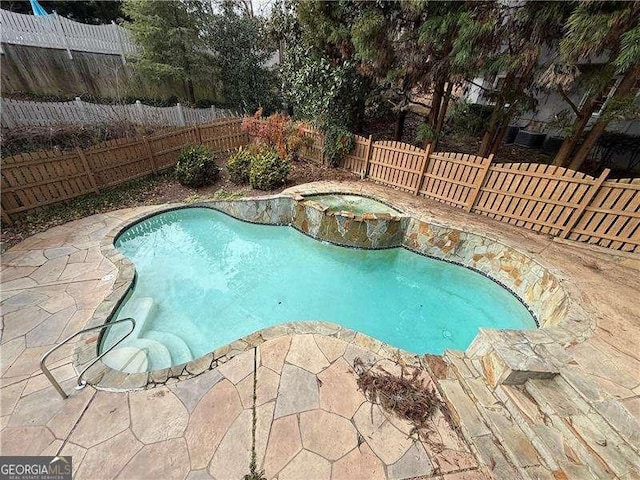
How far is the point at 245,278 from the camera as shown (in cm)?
543

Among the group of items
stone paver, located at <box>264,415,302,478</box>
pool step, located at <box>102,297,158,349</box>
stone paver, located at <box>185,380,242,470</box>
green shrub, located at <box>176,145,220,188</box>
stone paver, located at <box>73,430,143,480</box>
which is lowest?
pool step, located at <box>102,297,158,349</box>

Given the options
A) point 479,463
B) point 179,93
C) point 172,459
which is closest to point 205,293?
point 172,459

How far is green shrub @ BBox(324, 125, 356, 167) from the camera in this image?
8375 millimetres

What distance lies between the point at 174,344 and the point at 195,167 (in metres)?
5.70

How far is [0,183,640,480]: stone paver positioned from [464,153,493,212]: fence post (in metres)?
3.28

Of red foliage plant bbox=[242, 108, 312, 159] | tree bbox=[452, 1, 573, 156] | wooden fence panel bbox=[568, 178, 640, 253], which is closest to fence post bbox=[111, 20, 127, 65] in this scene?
red foliage plant bbox=[242, 108, 312, 159]

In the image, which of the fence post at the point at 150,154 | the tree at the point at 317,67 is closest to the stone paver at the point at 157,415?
the fence post at the point at 150,154

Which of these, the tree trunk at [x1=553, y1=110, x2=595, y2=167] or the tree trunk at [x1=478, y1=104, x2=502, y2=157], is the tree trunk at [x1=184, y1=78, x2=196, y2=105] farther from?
the tree trunk at [x1=553, y1=110, x2=595, y2=167]

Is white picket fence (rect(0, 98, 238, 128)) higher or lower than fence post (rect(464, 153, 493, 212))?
higher

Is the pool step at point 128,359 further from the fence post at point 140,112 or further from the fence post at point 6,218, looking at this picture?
the fence post at point 140,112

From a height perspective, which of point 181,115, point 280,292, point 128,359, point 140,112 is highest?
point 140,112

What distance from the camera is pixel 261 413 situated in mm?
2707

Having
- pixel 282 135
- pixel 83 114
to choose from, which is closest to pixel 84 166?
pixel 83 114

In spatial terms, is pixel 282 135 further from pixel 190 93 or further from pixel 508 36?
pixel 190 93
